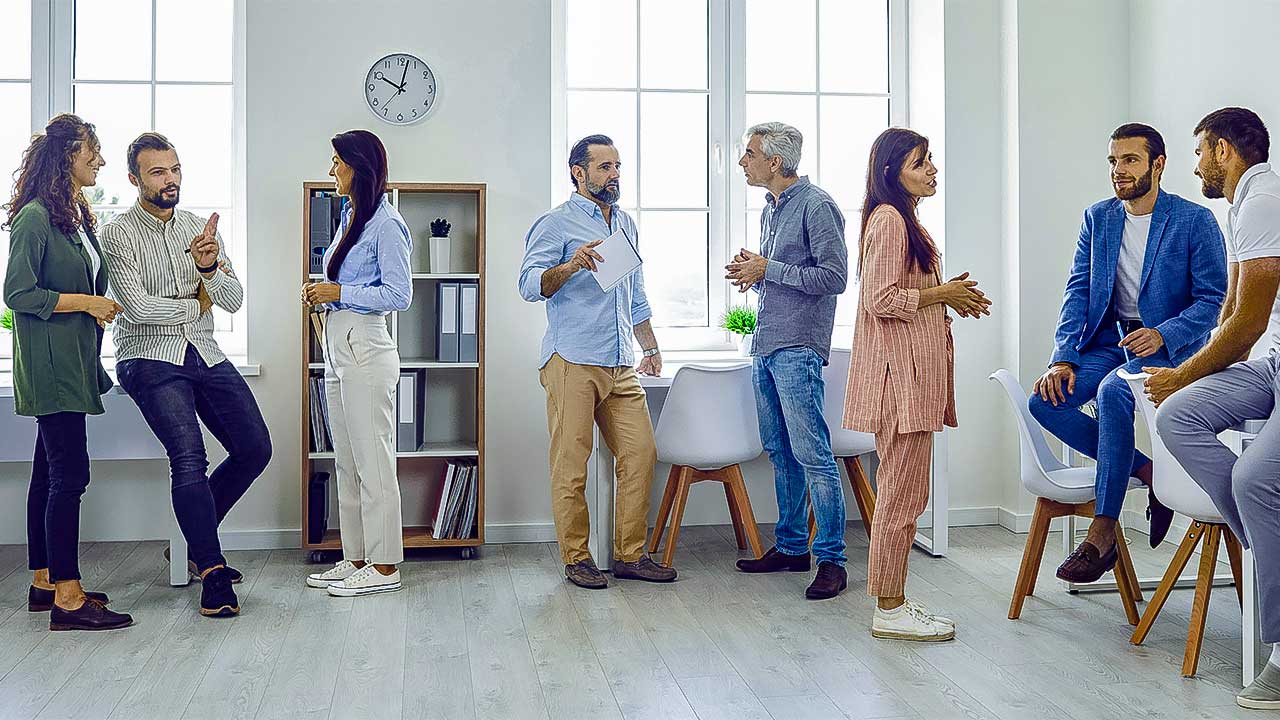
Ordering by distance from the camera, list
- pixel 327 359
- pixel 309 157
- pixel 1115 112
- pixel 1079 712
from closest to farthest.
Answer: pixel 1079 712 → pixel 327 359 → pixel 309 157 → pixel 1115 112

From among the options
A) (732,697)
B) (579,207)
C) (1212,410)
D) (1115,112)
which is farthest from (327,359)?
(1115,112)

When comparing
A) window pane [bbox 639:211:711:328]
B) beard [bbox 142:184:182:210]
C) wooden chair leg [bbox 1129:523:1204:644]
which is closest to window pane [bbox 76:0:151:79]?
beard [bbox 142:184:182:210]

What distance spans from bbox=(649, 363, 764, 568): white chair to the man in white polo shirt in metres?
1.59

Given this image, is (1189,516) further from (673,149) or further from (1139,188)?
(673,149)

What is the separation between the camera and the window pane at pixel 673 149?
521cm

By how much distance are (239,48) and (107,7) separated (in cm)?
61

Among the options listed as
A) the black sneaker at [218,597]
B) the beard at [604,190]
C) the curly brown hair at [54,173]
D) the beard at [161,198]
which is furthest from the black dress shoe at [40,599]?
the beard at [604,190]

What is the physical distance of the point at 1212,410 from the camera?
287 centimetres

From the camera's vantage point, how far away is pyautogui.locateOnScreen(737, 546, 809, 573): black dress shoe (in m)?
4.25

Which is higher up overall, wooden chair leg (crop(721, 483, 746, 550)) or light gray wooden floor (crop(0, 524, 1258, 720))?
wooden chair leg (crop(721, 483, 746, 550))

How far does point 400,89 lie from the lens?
4746 millimetres

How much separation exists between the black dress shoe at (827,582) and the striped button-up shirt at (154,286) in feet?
6.94

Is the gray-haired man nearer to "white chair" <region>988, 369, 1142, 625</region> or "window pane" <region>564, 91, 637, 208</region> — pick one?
"white chair" <region>988, 369, 1142, 625</region>

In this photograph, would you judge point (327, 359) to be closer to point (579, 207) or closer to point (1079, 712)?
point (579, 207)
